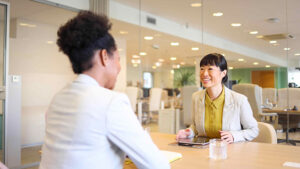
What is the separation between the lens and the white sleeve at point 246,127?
1.90m

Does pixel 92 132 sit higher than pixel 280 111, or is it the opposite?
pixel 92 132

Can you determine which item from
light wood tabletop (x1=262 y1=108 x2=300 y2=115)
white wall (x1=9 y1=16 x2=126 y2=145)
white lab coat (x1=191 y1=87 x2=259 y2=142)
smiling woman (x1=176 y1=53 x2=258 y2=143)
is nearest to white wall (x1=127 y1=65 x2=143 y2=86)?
white wall (x1=9 y1=16 x2=126 y2=145)

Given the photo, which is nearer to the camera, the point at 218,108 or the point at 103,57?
the point at 103,57

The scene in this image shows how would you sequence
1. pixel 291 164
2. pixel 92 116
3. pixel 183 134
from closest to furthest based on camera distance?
pixel 92 116, pixel 291 164, pixel 183 134

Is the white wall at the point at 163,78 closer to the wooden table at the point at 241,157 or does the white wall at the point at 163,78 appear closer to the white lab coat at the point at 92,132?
the wooden table at the point at 241,157

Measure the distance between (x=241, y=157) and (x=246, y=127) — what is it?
637 mm

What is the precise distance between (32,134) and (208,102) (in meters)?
2.92

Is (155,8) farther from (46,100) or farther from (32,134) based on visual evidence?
(32,134)

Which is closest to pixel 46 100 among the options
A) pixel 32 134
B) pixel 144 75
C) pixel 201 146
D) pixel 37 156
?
pixel 32 134

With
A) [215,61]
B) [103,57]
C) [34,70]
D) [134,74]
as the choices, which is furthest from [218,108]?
[134,74]

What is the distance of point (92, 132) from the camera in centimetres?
87

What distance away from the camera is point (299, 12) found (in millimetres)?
3594

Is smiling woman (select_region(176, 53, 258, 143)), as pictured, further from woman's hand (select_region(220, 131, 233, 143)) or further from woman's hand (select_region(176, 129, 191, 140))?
woman's hand (select_region(220, 131, 233, 143))

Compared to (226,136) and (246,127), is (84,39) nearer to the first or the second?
(226,136)
